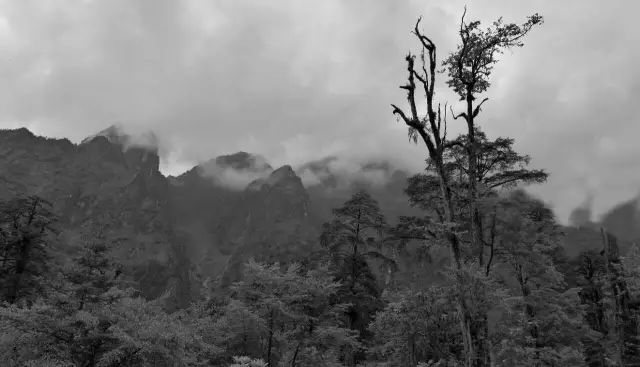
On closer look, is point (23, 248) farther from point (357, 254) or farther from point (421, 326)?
point (421, 326)

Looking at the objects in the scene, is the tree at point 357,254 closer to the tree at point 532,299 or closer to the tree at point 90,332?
the tree at point 532,299

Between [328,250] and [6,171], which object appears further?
A: [6,171]

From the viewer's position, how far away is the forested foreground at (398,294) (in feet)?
39.3

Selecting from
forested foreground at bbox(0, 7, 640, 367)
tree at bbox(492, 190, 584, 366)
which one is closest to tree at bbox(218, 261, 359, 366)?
forested foreground at bbox(0, 7, 640, 367)

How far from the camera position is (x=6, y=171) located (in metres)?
198

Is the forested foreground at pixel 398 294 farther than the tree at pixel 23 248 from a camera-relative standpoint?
No

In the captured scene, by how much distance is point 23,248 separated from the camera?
25.8 m

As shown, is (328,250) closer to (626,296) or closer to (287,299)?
(287,299)

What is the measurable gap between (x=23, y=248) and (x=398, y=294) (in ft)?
72.2

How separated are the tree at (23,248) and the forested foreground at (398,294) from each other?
0.08m

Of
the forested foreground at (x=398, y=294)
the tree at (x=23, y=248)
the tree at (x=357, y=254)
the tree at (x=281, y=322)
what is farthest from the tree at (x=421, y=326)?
the tree at (x=23, y=248)

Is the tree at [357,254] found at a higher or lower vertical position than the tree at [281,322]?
higher

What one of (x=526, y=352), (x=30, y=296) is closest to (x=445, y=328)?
(x=526, y=352)

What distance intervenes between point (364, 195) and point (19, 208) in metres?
21.4
